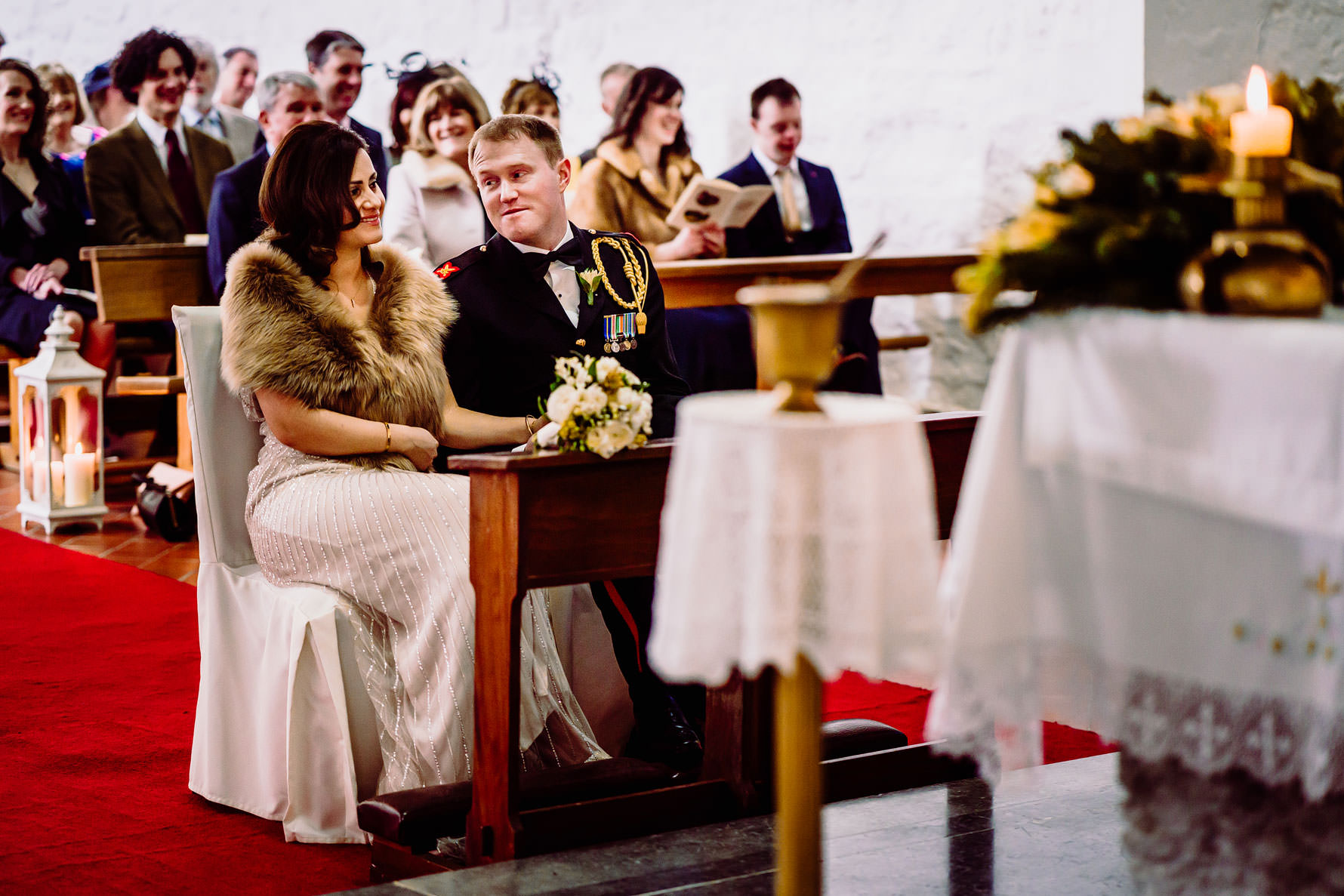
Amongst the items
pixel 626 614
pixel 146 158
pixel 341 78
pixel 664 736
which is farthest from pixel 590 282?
pixel 146 158

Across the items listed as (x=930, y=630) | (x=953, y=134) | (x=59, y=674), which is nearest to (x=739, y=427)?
(x=930, y=630)

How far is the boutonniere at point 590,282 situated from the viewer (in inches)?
125

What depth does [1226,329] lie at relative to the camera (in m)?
1.34

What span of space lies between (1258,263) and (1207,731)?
17.1 inches

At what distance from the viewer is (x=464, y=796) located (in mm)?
2514

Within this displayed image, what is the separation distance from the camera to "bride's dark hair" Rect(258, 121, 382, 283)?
9.92 ft

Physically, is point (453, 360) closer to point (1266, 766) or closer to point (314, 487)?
point (314, 487)

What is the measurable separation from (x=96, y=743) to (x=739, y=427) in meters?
2.32

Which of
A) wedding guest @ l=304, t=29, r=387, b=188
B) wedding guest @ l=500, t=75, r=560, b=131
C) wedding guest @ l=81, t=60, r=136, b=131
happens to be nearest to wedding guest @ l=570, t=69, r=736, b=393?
wedding guest @ l=500, t=75, r=560, b=131

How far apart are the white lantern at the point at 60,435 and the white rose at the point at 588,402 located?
12.5ft

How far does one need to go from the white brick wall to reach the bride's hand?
3827mm

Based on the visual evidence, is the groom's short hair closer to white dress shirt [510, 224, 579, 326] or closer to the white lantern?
white dress shirt [510, 224, 579, 326]

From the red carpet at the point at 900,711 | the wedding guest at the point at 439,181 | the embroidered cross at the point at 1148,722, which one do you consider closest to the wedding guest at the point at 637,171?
the wedding guest at the point at 439,181

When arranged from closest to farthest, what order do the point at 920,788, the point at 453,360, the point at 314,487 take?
the point at 920,788 → the point at 314,487 → the point at 453,360
